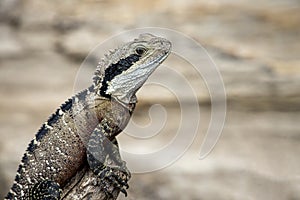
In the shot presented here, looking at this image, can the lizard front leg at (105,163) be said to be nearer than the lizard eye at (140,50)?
Yes

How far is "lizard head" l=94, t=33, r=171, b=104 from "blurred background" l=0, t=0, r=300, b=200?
11.0ft

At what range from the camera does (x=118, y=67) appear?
180 inches

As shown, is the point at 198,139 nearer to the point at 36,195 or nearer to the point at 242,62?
the point at 242,62

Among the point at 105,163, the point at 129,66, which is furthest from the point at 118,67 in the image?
the point at 105,163

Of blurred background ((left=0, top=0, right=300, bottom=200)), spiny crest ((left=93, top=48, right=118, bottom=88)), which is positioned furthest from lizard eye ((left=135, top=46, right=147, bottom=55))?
blurred background ((left=0, top=0, right=300, bottom=200))

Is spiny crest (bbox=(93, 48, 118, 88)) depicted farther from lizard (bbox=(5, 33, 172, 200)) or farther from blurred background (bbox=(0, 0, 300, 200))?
blurred background (bbox=(0, 0, 300, 200))

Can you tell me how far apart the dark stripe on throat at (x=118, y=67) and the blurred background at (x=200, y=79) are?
338 centimetres

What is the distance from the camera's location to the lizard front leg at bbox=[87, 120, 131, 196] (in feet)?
14.5

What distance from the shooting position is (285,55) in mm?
10594

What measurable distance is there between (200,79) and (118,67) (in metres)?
6.04

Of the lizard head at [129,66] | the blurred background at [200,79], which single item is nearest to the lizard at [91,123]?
the lizard head at [129,66]

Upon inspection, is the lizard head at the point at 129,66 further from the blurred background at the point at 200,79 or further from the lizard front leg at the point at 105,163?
the blurred background at the point at 200,79

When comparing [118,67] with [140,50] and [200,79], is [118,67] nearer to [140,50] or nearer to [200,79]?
[140,50]

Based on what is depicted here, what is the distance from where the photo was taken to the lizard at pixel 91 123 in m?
4.55
